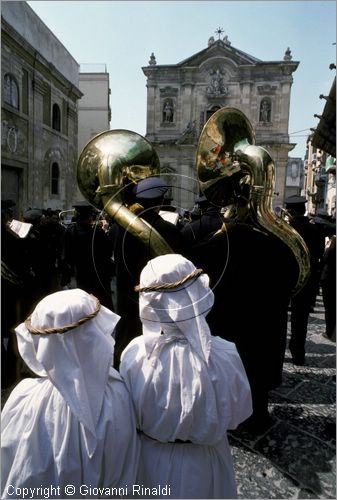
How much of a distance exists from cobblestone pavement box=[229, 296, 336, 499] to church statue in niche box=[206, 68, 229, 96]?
3227 centimetres

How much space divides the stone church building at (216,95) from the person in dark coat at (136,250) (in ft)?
95.4

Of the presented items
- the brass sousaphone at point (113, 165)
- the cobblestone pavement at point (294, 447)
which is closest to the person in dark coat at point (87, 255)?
the brass sousaphone at point (113, 165)

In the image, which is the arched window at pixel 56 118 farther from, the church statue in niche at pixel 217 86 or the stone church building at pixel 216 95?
the church statue in niche at pixel 217 86

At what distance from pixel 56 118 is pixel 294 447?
19.4 meters

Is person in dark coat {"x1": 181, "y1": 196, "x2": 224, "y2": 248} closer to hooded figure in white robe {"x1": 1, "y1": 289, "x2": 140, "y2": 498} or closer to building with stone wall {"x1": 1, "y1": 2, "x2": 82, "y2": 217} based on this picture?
hooded figure in white robe {"x1": 1, "y1": 289, "x2": 140, "y2": 498}

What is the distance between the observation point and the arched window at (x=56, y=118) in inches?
723

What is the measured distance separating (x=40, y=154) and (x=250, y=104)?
73.5 feet

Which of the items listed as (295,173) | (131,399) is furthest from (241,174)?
(295,173)

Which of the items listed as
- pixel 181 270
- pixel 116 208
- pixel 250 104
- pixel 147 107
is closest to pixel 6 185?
pixel 116 208

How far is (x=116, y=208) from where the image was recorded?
3.18 meters

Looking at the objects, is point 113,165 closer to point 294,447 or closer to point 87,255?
point 87,255

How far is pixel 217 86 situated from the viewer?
105ft

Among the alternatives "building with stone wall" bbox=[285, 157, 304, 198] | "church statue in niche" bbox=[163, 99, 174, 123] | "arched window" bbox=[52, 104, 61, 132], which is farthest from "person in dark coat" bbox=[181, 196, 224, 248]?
"building with stone wall" bbox=[285, 157, 304, 198]

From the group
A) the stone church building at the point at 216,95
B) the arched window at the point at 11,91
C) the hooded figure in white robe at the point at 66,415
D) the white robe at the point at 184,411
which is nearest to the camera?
the hooded figure in white robe at the point at 66,415
